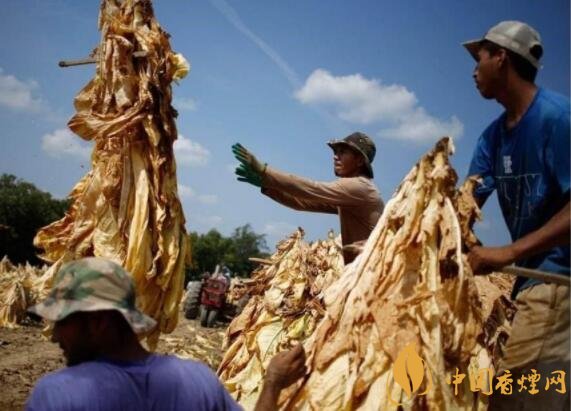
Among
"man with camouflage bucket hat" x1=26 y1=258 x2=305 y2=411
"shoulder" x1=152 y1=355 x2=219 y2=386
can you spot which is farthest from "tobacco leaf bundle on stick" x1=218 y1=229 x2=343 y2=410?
"man with camouflage bucket hat" x1=26 y1=258 x2=305 y2=411

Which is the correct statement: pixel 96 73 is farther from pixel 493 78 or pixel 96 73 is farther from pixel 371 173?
pixel 493 78

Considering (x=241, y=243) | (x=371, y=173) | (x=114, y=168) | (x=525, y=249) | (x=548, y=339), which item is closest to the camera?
(x=525, y=249)

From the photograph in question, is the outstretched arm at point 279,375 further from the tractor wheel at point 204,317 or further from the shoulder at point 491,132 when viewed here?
the tractor wheel at point 204,317

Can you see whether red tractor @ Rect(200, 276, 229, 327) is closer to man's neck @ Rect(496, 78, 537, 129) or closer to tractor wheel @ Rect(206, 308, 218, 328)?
tractor wheel @ Rect(206, 308, 218, 328)

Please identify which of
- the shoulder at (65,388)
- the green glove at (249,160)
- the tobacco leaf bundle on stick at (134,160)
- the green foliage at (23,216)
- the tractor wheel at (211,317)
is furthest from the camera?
the green foliage at (23,216)

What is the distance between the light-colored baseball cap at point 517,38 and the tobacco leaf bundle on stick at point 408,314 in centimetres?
55

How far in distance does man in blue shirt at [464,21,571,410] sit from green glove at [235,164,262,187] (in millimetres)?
1534

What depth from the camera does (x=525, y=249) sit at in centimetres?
230

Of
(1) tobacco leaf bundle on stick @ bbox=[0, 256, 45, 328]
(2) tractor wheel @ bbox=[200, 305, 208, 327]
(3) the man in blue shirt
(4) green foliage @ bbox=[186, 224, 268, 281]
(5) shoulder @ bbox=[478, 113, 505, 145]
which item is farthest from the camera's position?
(4) green foliage @ bbox=[186, 224, 268, 281]

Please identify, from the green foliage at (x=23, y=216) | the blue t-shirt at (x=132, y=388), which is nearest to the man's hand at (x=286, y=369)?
the blue t-shirt at (x=132, y=388)

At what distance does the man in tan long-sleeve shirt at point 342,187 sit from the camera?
347cm

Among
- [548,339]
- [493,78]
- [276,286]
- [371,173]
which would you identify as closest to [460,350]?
[548,339]

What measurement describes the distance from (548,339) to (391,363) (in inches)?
32.7

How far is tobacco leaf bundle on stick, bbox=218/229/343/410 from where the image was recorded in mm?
4695
